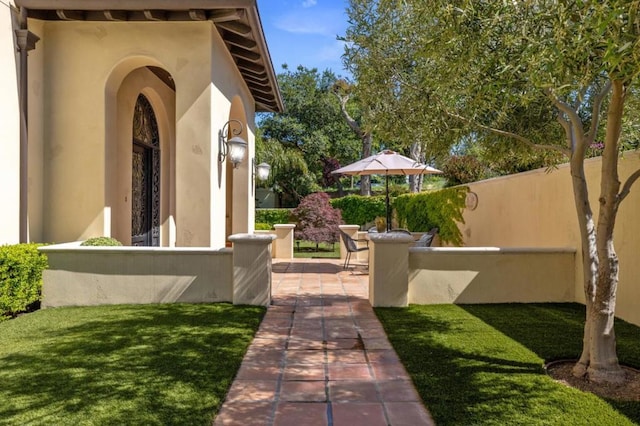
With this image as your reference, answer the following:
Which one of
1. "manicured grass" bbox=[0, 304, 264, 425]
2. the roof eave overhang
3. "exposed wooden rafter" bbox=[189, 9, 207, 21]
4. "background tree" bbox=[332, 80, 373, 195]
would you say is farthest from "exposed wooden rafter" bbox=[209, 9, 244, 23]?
"background tree" bbox=[332, 80, 373, 195]

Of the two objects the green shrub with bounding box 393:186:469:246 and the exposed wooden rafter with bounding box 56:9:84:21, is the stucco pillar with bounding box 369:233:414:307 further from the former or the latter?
the exposed wooden rafter with bounding box 56:9:84:21

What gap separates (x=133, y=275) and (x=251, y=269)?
1874 millimetres

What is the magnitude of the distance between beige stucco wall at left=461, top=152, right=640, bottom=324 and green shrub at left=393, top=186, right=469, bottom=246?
41cm

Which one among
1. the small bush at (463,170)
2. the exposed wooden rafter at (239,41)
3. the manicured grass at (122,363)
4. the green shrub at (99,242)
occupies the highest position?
the exposed wooden rafter at (239,41)

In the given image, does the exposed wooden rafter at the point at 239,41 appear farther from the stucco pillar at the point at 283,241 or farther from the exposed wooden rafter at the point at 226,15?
the stucco pillar at the point at 283,241

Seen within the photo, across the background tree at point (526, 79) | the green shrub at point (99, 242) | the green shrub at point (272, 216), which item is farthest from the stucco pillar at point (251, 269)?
the green shrub at point (272, 216)

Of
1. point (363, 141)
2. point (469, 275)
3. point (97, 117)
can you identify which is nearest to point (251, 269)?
point (469, 275)

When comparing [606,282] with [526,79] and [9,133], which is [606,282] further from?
[9,133]

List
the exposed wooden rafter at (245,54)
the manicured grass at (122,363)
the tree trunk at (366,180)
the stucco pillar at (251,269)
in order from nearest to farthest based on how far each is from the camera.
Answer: the manicured grass at (122,363), the stucco pillar at (251,269), the exposed wooden rafter at (245,54), the tree trunk at (366,180)

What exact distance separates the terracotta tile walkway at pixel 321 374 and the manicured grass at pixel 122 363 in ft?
0.74

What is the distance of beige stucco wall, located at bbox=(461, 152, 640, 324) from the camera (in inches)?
232

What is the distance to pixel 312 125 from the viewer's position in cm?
3384

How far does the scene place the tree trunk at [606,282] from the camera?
4012mm

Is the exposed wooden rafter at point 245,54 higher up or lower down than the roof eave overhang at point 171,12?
higher up
